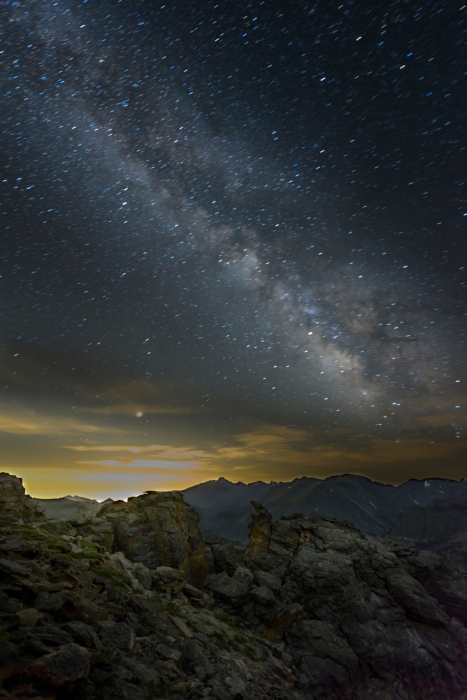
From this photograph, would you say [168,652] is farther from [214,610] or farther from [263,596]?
[263,596]

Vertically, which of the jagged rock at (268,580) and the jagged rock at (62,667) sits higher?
the jagged rock at (62,667)

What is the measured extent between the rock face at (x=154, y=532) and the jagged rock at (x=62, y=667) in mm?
30026

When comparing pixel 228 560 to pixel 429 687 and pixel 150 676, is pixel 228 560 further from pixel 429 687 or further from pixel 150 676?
pixel 150 676

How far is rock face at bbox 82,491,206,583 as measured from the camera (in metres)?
41.2

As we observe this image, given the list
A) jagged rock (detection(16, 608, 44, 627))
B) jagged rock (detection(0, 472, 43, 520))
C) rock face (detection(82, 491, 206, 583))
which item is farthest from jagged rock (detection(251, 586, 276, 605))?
jagged rock (detection(16, 608, 44, 627))

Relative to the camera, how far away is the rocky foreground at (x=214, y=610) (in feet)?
44.9

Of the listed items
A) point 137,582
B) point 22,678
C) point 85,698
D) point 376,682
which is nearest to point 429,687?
point 376,682

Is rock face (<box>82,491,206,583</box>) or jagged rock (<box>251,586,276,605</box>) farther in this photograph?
rock face (<box>82,491,206,583</box>)

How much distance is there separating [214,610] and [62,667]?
101 feet

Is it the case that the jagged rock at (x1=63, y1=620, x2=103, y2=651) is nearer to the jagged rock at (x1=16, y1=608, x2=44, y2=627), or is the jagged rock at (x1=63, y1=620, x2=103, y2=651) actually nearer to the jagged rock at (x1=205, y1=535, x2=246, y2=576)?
the jagged rock at (x1=16, y1=608, x2=44, y2=627)

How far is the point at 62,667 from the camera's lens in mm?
11227

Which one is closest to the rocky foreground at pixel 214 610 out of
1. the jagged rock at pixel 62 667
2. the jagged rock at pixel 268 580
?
the jagged rock at pixel 62 667

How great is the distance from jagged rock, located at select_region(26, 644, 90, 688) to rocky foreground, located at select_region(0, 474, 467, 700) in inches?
1.5

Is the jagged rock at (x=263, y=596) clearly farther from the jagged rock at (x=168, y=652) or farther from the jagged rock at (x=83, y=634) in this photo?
the jagged rock at (x=83, y=634)
